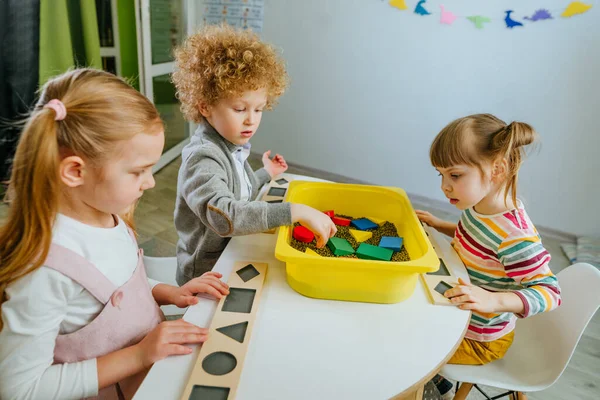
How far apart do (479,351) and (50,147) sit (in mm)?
1009

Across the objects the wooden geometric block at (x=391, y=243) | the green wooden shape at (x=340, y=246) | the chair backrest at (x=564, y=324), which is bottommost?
the chair backrest at (x=564, y=324)

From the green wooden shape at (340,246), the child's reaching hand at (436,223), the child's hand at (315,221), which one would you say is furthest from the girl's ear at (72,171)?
the child's reaching hand at (436,223)

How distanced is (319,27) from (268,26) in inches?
17.9

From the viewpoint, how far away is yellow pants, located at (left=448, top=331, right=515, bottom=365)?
1034mm

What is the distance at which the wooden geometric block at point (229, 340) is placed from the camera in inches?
23.5

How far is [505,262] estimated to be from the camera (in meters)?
0.96

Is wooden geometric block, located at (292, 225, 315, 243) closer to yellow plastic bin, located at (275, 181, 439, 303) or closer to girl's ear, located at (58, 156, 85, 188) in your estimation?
yellow plastic bin, located at (275, 181, 439, 303)

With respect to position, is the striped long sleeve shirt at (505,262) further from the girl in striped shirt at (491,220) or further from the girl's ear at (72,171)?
the girl's ear at (72,171)

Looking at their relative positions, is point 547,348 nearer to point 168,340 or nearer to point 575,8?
point 168,340

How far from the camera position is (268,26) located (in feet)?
10.6

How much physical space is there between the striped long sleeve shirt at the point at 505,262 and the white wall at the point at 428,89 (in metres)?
1.80

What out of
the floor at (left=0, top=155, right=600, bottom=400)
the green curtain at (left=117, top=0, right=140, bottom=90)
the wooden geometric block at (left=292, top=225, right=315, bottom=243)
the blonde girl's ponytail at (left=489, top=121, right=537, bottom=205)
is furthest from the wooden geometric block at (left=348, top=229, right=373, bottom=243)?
the green curtain at (left=117, top=0, right=140, bottom=90)

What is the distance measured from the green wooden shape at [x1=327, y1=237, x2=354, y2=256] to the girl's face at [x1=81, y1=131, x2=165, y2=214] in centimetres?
45

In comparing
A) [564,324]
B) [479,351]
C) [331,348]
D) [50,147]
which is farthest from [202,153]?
[564,324]
